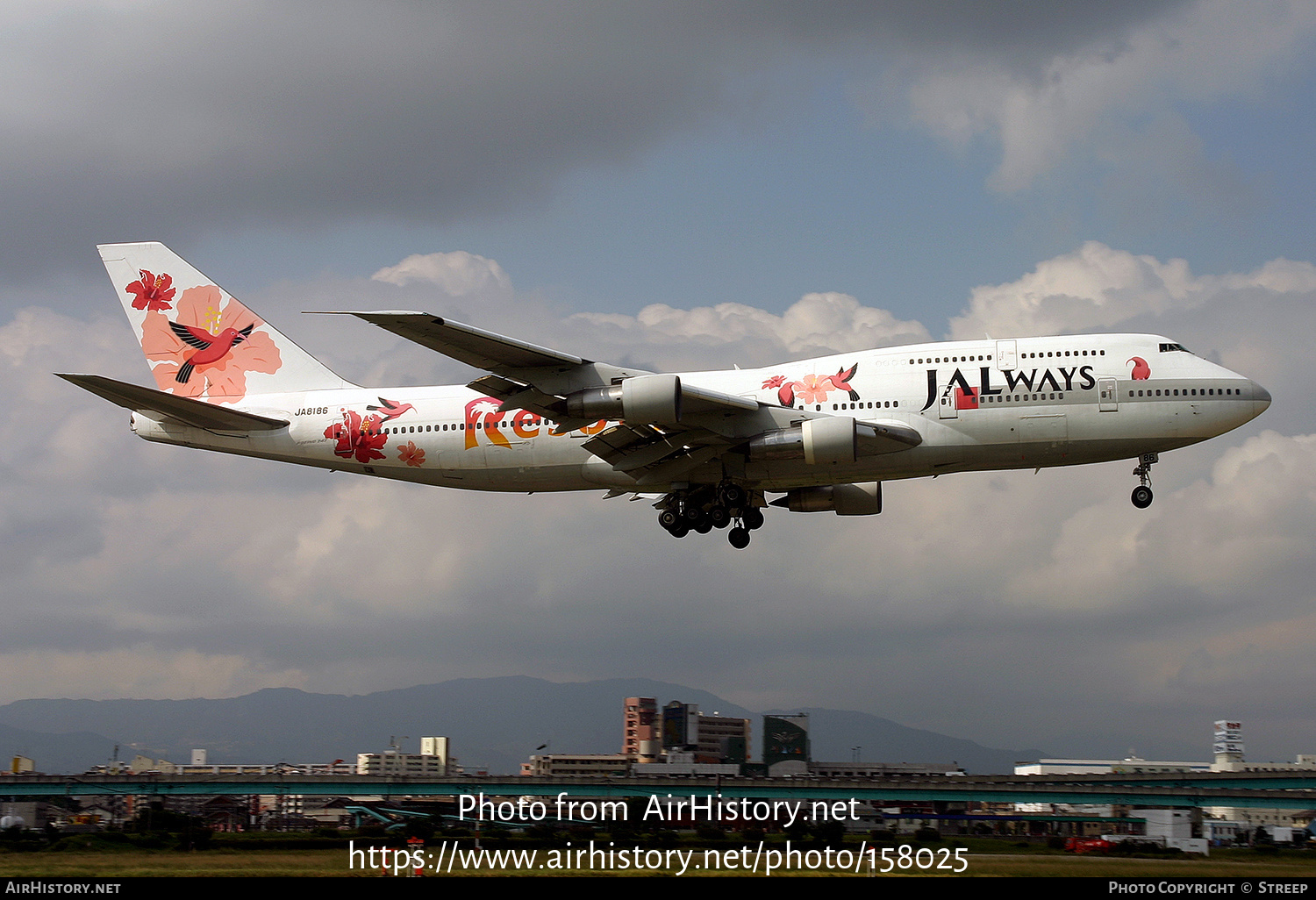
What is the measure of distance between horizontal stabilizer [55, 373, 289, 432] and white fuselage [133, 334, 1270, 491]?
443 centimetres

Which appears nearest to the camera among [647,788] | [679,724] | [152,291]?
[152,291]

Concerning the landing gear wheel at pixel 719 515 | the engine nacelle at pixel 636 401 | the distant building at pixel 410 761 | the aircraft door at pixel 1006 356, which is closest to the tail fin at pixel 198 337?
the engine nacelle at pixel 636 401

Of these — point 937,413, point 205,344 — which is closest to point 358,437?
point 205,344

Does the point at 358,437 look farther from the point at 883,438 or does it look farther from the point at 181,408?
the point at 883,438

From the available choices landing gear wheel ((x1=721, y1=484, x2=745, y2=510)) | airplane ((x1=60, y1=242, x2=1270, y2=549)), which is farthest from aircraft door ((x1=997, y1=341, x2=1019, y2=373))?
landing gear wheel ((x1=721, y1=484, x2=745, y2=510))

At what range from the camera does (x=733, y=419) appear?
33781 millimetres

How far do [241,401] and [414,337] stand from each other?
13.1 m

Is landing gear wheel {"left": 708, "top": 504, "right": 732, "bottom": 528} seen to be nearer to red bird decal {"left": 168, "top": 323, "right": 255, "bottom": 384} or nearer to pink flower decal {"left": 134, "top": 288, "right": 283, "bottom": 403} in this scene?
pink flower decal {"left": 134, "top": 288, "right": 283, "bottom": 403}

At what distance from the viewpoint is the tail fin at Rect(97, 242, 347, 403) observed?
132 ft

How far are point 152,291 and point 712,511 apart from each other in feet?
72.4

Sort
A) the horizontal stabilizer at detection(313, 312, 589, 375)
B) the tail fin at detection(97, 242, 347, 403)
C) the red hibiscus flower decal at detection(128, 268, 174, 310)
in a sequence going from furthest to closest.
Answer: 1. the red hibiscus flower decal at detection(128, 268, 174, 310)
2. the tail fin at detection(97, 242, 347, 403)
3. the horizontal stabilizer at detection(313, 312, 589, 375)

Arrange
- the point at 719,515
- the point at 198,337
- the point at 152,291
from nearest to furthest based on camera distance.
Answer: the point at 719,515
the point at 198,337
the point at 152,291

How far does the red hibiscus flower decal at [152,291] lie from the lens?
4216 centimetres
